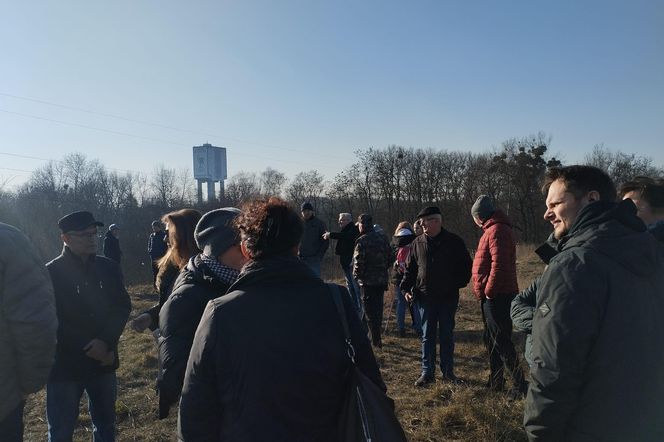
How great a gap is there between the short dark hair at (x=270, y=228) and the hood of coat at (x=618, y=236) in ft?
4.00

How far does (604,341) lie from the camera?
1.90 metres

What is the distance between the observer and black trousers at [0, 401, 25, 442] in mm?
2459

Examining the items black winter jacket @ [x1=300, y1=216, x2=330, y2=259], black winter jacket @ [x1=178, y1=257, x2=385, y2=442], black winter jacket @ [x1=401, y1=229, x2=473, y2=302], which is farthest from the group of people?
black winter jacket @ [x1=300, y1=216, x2=330, y2=259]

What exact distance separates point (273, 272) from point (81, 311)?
7.18 ft

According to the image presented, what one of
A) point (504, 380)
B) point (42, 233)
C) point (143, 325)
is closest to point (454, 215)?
point (42, 233)

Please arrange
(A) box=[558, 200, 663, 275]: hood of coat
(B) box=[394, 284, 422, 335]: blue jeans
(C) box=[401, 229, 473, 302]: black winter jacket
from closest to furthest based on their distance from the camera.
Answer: (A) box=[558, 200, 663, 275]: hood of coat < (C) box=[401, 229, 473, 302]: black winter jacket < (B) box=[394, 284, 422, 335]: blue jeans

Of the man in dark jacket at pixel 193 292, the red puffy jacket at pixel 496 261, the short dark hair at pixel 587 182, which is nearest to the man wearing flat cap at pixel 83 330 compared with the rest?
the man in dark jacket at pixel 193 292

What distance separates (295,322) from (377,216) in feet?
137

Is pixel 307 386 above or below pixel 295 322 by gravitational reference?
below

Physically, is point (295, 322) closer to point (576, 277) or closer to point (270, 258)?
point (270, 258)

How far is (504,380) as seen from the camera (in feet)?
16.1

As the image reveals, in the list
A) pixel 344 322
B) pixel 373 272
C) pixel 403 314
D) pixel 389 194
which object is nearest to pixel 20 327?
pixel 344 322

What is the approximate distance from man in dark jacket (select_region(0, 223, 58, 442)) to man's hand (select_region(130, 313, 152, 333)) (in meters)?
0.70

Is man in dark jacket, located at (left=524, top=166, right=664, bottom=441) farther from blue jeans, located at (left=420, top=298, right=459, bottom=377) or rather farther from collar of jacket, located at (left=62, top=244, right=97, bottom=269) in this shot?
blue jeans, located at (left=420, top=298, right=459, bottom=377)
